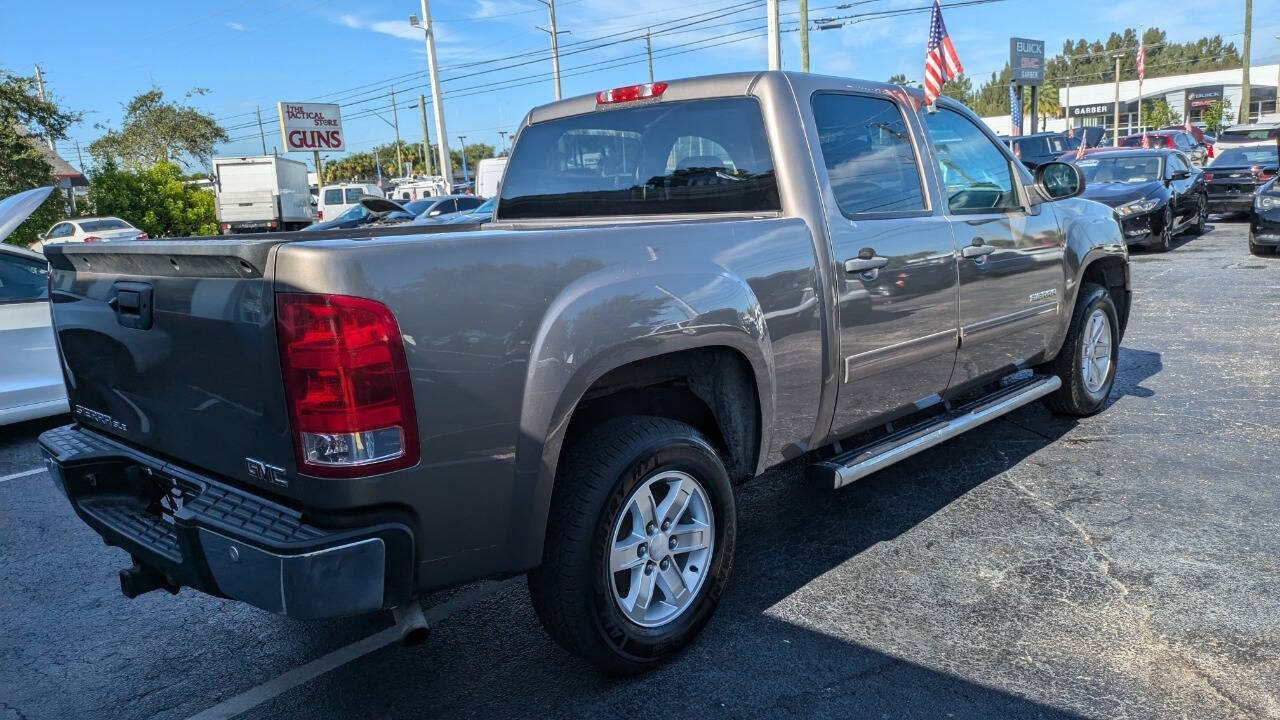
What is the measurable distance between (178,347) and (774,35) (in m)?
21.3

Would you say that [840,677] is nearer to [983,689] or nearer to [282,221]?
[983,689]

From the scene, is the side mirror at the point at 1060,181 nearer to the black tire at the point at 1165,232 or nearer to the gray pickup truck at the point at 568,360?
the gray pickup truck at the point at 568,360

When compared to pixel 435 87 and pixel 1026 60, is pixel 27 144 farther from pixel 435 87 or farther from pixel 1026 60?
pixel 1026 60

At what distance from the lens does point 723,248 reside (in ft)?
9.91

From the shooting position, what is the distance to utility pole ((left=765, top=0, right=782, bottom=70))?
70.5 ft

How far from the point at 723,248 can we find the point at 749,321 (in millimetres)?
259

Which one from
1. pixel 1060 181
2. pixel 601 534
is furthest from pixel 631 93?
pixel 1060 181

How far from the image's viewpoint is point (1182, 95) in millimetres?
79438

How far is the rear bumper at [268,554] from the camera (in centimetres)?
219

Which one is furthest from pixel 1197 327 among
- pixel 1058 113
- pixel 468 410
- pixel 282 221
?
pixel 1058 113

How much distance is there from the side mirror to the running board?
1.03 metres

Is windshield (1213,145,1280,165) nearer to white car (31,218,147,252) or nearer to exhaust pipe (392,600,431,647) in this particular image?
exhaust pipe (392,600,431,647)

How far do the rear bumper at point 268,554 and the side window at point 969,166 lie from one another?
304 centimetres

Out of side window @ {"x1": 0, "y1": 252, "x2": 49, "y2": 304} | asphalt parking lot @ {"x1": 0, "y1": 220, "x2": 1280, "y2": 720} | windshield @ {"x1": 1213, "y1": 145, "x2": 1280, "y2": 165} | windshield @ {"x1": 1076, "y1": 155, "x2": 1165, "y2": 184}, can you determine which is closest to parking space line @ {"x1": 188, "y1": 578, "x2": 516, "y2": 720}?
asphalt parking lot @ {"x1": 0, "y1": 220, "x2": 1280, "y2": 720}
